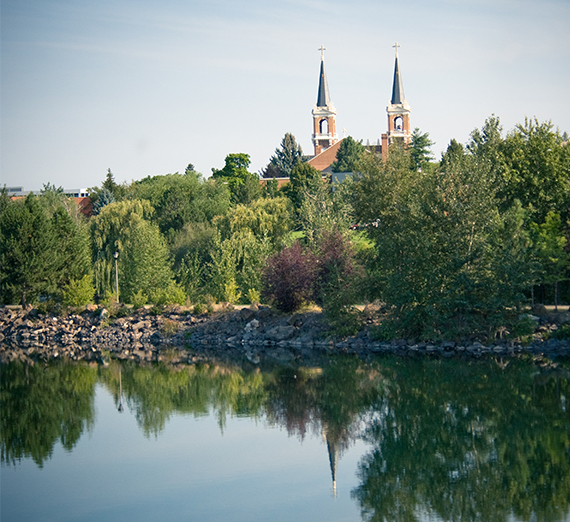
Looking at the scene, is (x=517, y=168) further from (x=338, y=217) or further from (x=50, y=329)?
(x=50, y=329)

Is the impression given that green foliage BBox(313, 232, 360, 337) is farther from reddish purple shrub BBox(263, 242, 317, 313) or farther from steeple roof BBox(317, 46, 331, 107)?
steeple roof BBox(317, 46, 331, 107)

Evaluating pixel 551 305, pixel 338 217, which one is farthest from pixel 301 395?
pixel 338 217

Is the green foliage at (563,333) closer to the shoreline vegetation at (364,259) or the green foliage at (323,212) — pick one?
the shoreline vegetation at (364,259)

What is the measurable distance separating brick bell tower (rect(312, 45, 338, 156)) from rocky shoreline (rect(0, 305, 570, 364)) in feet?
252

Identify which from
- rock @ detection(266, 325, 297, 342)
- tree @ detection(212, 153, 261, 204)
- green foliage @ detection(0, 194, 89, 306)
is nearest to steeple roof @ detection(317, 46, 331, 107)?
tree @ detection(212, 153, 261, 204)

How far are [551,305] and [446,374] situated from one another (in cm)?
1069

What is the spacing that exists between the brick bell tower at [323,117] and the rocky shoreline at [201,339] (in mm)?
76729

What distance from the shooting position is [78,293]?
41.6m

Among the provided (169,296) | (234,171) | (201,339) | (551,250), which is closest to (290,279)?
(201,339)

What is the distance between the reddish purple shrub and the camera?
34.9m

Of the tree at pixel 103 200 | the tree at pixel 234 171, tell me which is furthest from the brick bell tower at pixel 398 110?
the tree at pixel 103 200

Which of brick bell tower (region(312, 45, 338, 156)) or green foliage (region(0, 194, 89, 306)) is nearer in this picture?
green foliage (region(0, 194, 89, 306))

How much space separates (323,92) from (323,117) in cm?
488

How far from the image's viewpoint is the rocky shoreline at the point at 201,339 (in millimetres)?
29422
